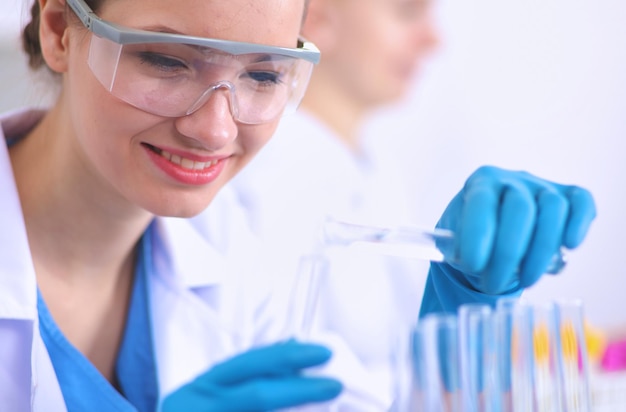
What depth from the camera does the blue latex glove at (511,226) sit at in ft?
3.23

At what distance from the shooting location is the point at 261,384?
961mm

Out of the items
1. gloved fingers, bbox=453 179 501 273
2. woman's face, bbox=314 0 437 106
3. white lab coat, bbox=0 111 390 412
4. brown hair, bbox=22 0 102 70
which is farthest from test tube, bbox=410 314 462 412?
woman's face, bbox=314 0 437 106

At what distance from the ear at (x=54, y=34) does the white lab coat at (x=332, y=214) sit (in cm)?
123

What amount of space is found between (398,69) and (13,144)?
74.5 inches

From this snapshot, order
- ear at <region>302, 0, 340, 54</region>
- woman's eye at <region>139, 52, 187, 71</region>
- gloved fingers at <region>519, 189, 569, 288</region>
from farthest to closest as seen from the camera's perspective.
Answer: ear at <region>302, 0, 340, 54</region> < woman's eye at <region>139, 52, 187, 71</region> < gloved fingers at <region>519, 189, 569, 288</region>

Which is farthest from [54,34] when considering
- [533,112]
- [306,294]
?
[533,112]

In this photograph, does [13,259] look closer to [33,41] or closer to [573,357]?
[33,41]

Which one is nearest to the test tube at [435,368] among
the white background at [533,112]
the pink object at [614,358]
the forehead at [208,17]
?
the forehead at [208,17]

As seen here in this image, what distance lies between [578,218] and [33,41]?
96 centimetres

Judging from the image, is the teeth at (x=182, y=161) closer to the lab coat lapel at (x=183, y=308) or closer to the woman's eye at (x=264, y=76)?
the woman's eye at (x=264, y=76)

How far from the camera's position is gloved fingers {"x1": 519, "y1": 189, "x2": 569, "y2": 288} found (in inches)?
39.2

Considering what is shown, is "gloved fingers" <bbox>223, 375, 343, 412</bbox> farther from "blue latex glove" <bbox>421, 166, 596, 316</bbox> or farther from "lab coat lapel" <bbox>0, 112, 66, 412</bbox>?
"lab coat lapel" <bbox>0, 112, 66, 412</bbox>

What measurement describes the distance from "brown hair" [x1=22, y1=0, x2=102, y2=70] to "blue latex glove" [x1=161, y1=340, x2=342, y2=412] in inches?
26.9

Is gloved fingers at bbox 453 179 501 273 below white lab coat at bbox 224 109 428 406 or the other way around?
below
